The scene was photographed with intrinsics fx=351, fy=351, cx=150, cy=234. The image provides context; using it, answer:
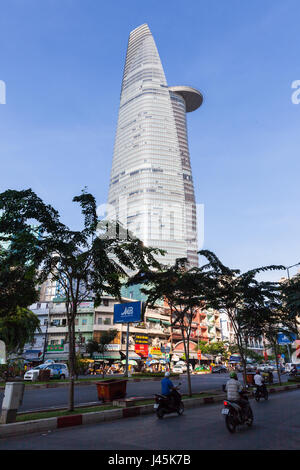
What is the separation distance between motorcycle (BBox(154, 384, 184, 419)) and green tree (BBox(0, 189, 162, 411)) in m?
2.77

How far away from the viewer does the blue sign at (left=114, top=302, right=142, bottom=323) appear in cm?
3903

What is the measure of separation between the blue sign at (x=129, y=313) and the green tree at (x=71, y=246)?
86.2ft

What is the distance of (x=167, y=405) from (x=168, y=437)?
378cm

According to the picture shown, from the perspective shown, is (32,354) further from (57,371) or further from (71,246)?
(71,246)

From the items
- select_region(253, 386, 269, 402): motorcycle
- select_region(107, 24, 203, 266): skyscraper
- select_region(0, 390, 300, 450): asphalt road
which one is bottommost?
select_region(0, 390, 300, 450): asphalt road

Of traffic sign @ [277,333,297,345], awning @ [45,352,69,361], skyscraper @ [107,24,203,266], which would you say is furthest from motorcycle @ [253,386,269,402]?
skyscraper @ [107,24,203,266]

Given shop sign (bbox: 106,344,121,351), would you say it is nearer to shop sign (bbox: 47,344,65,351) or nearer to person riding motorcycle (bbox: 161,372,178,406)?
shop sign (bbox: 47,344,65,351)

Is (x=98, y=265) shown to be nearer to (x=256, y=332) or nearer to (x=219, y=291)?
(x=219, y=291)

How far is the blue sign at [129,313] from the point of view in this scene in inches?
1537

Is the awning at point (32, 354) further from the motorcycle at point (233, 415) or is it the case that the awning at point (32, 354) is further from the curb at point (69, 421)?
the motorcycle at point (233, 415)

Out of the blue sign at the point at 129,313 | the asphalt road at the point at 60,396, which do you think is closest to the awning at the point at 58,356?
the blue sign at the point at 129,313

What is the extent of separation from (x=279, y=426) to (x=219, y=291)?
10943 mm
